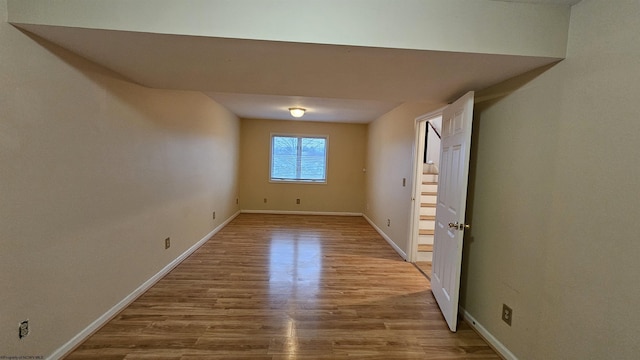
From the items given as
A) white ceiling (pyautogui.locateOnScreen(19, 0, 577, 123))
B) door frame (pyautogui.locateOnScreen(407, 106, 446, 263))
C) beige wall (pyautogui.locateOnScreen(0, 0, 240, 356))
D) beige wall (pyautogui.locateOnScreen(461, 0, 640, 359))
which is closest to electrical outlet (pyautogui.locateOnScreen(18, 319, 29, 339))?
beige wall (pyautogui.locateOnScreen(0, 0, 240, 356))

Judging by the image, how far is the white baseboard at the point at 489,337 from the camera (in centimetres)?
200

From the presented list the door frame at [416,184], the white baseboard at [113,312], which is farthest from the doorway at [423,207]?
the white baseboard at [113,312]

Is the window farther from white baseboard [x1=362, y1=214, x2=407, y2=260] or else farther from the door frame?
the door frame

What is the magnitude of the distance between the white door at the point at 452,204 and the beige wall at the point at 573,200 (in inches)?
8.9

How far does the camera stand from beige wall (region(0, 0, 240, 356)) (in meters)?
1.54

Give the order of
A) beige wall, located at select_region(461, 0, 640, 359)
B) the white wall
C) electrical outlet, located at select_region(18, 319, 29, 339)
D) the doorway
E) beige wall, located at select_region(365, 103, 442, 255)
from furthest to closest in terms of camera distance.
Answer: beige wall, located at select_region(365, 103, 442, 255) → the doorway → electrical outlet, located at select_region(18, 319, 29, 339) → the white wall → beige wall, located at select_region(461, 0, 640, 359)

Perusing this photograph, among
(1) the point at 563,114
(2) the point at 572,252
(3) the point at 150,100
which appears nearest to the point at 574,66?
(1) the point at 563,114

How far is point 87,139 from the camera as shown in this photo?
6.61 ft

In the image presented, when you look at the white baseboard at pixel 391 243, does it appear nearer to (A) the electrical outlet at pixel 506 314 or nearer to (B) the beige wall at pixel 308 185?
(B) the beige wall at pixel 308 185

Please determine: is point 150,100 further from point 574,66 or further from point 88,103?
point 574,66

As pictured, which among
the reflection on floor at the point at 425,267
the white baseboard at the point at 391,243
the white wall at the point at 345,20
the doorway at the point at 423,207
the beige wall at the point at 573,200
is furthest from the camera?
the white baseboard at the point at 391,243

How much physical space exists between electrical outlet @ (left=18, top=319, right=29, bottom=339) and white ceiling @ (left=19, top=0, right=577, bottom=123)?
1601 mm

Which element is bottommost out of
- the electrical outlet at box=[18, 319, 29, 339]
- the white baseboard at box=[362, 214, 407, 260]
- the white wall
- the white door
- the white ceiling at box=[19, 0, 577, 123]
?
the white baseboard at box=[362, 214, 407, 260]

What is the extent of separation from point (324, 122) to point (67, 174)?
17.8 feet
